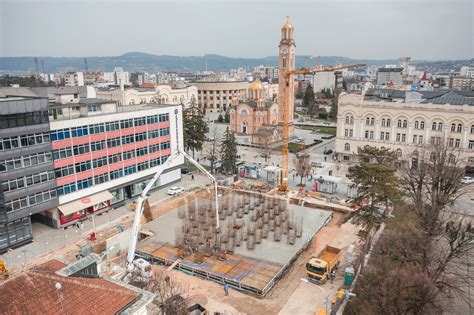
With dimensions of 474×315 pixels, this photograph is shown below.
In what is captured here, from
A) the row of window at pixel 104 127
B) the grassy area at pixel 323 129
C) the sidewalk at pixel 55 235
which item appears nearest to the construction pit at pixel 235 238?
the sidewalk at pixel 55 235

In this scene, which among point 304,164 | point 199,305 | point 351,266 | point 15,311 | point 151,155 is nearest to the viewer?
point 15,311

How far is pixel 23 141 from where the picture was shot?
80.3 feet

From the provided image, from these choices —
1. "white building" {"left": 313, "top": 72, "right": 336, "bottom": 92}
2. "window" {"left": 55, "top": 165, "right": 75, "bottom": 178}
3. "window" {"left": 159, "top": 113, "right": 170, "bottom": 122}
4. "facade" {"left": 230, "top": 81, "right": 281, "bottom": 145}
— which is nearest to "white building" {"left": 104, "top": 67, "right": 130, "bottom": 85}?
"facade" {"left": 230, "top": 81, "right": 281, "bottom": 145}

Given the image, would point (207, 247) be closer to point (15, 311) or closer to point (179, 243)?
point (179, 243)

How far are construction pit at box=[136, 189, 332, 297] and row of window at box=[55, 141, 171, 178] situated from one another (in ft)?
20.6

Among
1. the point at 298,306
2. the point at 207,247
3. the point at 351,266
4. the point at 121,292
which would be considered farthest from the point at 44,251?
the point at 351,266

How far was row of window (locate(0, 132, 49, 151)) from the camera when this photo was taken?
23.5 meters

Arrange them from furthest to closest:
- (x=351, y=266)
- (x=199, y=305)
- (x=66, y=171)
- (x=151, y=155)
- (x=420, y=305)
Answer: (x=151, y=155), (x=66, y=171), (x=351, y=266), (x=199, y=305), (x=420, y=305)

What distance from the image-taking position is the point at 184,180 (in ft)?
133

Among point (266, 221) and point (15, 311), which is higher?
point (15, 311)

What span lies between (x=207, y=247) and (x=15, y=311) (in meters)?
14.6

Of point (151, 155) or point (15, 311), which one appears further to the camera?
point (151, 155)

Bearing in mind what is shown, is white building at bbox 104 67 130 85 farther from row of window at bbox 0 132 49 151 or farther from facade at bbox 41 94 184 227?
row of window at bbox 0 132 49 151

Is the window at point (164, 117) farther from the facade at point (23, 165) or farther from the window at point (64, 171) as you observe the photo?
the facade at point (23, 165)
